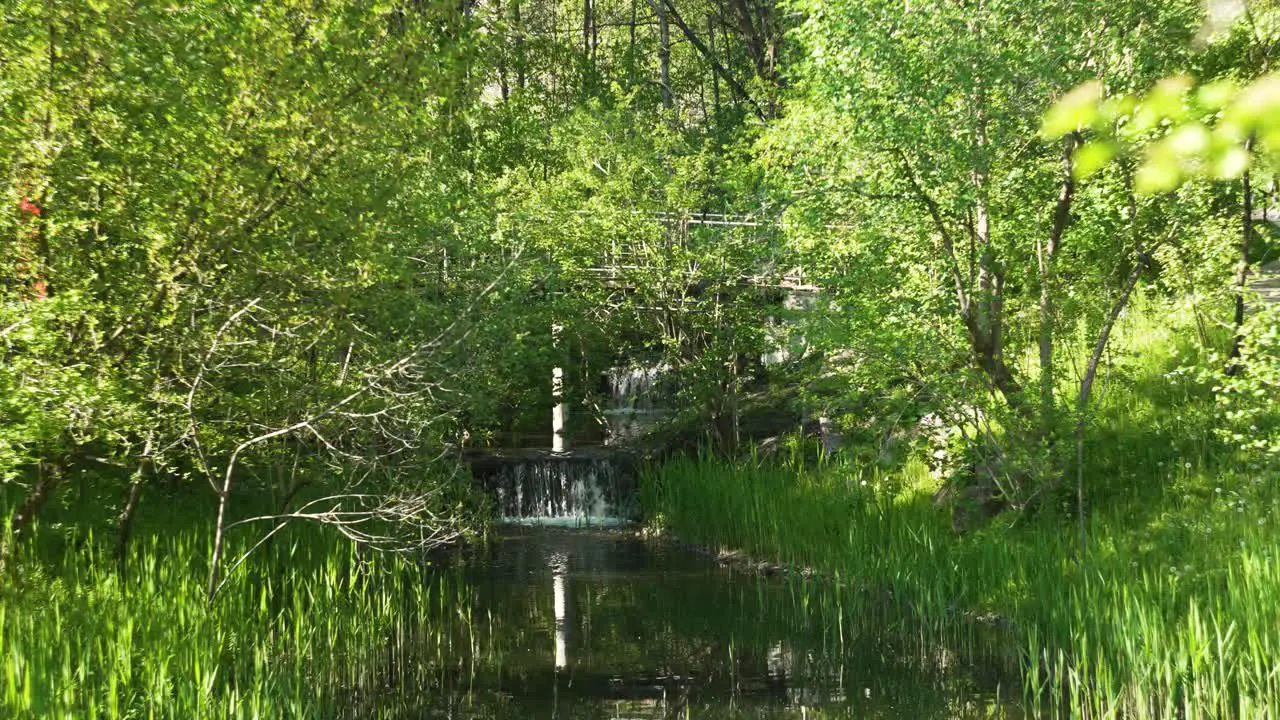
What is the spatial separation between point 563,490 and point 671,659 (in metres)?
12.9

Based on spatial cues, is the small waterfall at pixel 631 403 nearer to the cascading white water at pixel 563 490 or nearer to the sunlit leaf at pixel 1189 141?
the cascading white water at pixel 563 490

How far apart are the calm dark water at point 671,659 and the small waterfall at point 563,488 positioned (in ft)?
26.0

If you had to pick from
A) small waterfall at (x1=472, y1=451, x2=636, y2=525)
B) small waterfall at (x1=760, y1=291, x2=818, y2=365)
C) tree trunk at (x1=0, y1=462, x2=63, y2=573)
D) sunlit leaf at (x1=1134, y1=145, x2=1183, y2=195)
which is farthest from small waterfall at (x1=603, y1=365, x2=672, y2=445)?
sunlit leaf at (x1=1134, y1=145, x2=1183, y2=195)

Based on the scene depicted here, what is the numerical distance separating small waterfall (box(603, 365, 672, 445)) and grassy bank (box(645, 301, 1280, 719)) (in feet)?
29.6

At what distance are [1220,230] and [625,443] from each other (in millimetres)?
15785

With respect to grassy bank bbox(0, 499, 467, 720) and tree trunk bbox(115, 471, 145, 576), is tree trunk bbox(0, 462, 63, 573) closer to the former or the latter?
grassy bank bbox(0, 499, 467, 720)

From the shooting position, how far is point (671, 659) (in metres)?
10.9

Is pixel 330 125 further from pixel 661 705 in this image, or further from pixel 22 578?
pixel 661 705

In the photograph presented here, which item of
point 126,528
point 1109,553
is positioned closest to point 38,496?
point 126,528

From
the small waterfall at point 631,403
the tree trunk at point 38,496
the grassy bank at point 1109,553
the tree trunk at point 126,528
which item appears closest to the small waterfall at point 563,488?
the small waterfall at point 631,403

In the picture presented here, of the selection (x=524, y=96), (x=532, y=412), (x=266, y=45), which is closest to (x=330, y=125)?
(x=266, y=45)

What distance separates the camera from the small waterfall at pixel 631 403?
2736cm

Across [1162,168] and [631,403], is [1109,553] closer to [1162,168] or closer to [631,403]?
[1162,168]

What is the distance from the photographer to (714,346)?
20.7 m
